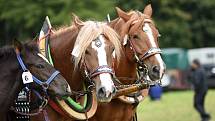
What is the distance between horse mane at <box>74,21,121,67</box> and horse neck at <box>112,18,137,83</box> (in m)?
1.01

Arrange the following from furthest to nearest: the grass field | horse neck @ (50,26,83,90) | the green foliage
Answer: the green foliage < the grass field < horse neck @ (50,26,83,90)

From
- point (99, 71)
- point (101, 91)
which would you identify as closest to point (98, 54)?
point (99, 71)

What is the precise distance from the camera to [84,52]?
7344 mm

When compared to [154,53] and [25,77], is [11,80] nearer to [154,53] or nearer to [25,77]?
[25,77]

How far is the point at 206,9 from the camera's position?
4456cm

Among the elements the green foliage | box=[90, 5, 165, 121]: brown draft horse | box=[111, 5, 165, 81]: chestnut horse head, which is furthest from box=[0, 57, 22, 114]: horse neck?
the green foliage

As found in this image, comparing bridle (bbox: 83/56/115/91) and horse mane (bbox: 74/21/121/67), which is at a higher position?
horse mane (bbox: 74/21/121/67)

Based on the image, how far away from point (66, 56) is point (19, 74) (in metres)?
1.03

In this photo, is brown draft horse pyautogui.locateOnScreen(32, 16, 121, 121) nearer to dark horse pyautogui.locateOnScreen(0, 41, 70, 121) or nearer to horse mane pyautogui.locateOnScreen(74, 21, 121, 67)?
horse mane pyautogui.locateOnScreen(74, 21, 121, 67)

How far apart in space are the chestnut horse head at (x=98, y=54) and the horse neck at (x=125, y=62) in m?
1.04

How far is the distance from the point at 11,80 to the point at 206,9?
38616 millimetres

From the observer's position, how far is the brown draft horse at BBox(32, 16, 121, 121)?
7062 mm

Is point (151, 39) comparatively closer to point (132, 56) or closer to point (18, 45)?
point (132, 56)

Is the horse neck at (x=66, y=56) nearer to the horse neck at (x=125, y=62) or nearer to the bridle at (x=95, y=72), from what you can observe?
the bridle at (x=95, y=72)
